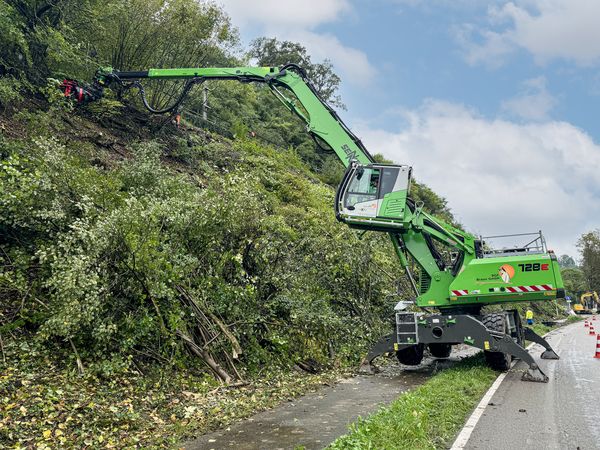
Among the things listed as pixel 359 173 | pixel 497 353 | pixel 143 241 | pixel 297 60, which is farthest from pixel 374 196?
pixel 297 60

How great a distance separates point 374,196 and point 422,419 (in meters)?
5.70

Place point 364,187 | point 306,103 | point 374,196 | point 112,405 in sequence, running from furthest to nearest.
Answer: point 306,103, point 364,187, point 374,196, point 112,405

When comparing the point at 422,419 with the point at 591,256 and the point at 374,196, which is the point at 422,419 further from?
the point at 591,256

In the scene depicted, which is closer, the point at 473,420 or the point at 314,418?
the point at 473,420

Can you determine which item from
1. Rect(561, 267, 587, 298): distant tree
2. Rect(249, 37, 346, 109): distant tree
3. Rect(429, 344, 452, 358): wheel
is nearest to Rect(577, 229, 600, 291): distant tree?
Rect(561, 267, 587, 298): distant tree

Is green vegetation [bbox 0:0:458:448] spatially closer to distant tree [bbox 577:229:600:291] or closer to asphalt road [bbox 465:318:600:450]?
asphalt road [bbox 465:318:600:450]

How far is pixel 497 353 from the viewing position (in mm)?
10492

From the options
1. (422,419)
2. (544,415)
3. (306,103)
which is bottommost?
(544,415)

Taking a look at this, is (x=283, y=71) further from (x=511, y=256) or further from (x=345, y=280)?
(x=511, y=256)

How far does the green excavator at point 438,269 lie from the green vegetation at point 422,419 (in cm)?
143

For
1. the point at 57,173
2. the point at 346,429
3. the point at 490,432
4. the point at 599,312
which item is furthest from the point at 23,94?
the point at 599,312

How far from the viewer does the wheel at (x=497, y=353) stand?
34.6ft

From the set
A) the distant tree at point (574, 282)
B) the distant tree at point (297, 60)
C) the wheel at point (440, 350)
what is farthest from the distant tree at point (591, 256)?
the wheel at point (440, 350)

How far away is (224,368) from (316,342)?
2803 millimetres
